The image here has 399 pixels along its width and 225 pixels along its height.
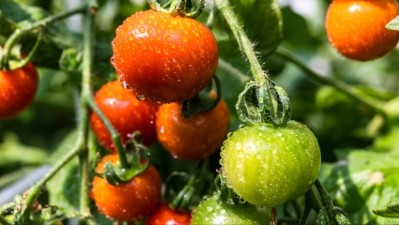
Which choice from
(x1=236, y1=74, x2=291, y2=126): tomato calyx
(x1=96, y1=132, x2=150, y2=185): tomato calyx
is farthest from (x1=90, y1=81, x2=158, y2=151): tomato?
(x1=236, y1=74, x2=291, y2=126): tomato calyx

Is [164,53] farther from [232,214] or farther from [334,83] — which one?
[334,83]

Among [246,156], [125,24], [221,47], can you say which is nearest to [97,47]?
[221,47]

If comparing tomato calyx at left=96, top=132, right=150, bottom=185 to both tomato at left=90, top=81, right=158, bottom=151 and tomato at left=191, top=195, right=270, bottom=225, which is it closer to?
tomato at left=90, top=81, right=158, bottom=151

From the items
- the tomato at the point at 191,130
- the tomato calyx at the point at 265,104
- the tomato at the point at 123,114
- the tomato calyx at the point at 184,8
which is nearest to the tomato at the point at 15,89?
the tomato at the point at 123,114

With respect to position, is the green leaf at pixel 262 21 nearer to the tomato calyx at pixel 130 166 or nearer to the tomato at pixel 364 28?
the tomato at pixel 364 28

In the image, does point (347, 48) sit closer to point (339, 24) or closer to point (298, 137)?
point (339, 24)

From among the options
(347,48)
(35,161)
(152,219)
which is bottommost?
(35,161)

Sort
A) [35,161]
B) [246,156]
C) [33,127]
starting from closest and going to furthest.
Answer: [246,156]
[35,161]
[33,127]
